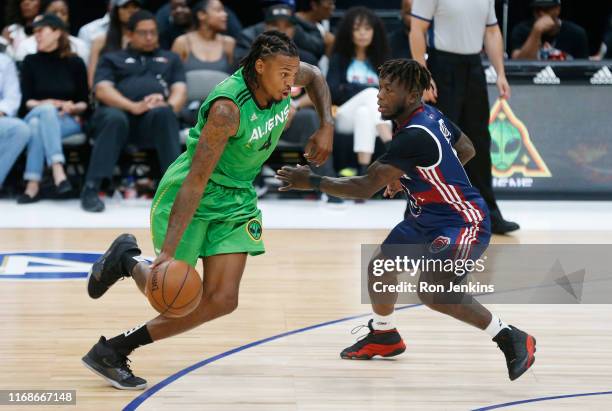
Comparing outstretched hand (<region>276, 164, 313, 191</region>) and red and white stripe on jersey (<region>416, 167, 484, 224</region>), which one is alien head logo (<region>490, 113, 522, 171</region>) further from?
outstretched hand (<region>276, 164, 313, 191</region>)

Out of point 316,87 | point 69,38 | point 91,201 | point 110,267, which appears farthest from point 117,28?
point 110,267

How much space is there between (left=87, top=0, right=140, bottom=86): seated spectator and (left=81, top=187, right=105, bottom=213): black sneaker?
1337 millimetres

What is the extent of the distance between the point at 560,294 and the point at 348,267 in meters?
1.44

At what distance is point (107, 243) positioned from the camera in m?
8.26

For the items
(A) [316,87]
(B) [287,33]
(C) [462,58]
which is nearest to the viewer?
(A) [316,87]

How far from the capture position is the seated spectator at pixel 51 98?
9.85 m

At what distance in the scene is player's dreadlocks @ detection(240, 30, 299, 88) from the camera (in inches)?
187

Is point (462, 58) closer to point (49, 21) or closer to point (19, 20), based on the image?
point (49, 21)

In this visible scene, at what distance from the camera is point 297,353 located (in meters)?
5.51

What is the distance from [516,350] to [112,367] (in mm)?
1745

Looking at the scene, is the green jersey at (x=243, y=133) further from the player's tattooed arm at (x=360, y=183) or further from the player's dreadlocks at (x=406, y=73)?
the player's dreadlocks at (x=406, y=73)

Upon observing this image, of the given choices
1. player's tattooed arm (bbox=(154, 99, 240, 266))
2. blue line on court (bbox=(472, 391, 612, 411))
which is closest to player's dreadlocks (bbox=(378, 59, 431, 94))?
player's tattooed arm (bbox=(154, 99, 240, 266))

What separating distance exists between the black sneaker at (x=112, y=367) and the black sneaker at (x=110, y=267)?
1.26 ft
